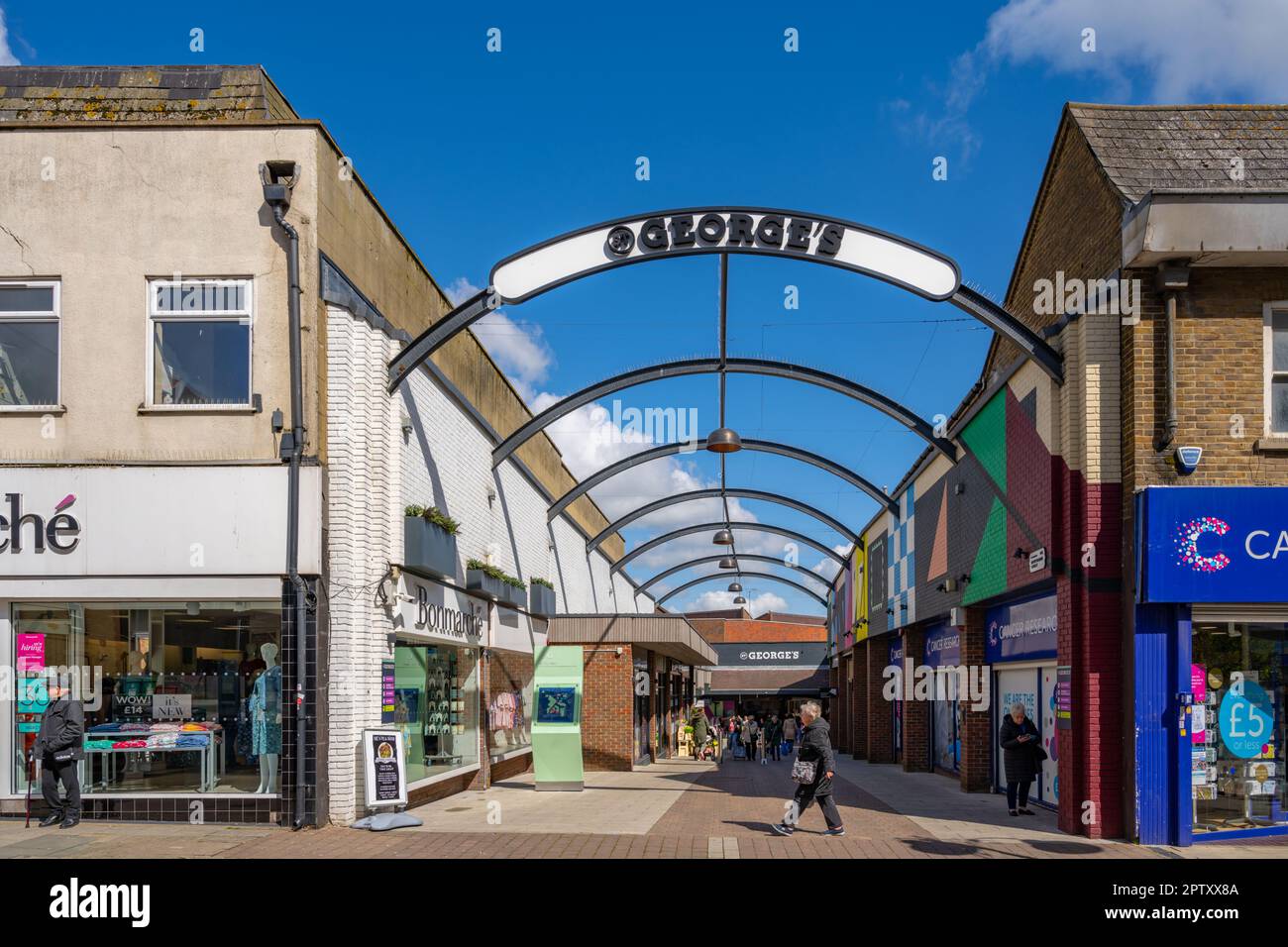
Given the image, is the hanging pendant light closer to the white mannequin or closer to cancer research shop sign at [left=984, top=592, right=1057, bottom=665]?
cancer research shop sign at [left=984, top=592, right=1057, bottom=665]

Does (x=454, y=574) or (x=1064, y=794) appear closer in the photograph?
(x=1064, y=794)

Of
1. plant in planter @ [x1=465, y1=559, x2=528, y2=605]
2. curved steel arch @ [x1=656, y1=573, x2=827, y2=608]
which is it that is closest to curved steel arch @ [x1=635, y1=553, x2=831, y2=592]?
curved steel arch @ [x1=656, y1=573, x2=827, y2=608]

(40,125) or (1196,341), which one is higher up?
(40,125)

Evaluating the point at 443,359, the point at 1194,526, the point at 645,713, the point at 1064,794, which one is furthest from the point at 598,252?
the point at 645,713

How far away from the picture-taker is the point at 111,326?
12727mm

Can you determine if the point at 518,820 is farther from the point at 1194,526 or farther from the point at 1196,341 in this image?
the point at 1196,341

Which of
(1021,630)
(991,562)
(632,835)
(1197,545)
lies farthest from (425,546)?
(1197,545)

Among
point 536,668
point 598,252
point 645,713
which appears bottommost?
point 645,713

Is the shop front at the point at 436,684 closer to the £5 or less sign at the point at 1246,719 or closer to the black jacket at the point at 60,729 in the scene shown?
the black jacket at the point at 60,729

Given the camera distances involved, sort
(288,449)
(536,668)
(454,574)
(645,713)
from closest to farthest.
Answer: (288,449), (454,574), (536,668), (645,713)

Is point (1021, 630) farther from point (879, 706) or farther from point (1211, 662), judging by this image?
point (879, 706)

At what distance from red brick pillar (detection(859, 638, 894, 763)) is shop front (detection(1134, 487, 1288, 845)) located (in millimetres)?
15711

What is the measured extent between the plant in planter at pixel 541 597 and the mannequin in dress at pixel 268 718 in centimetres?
1058

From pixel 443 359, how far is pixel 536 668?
4.95 m
